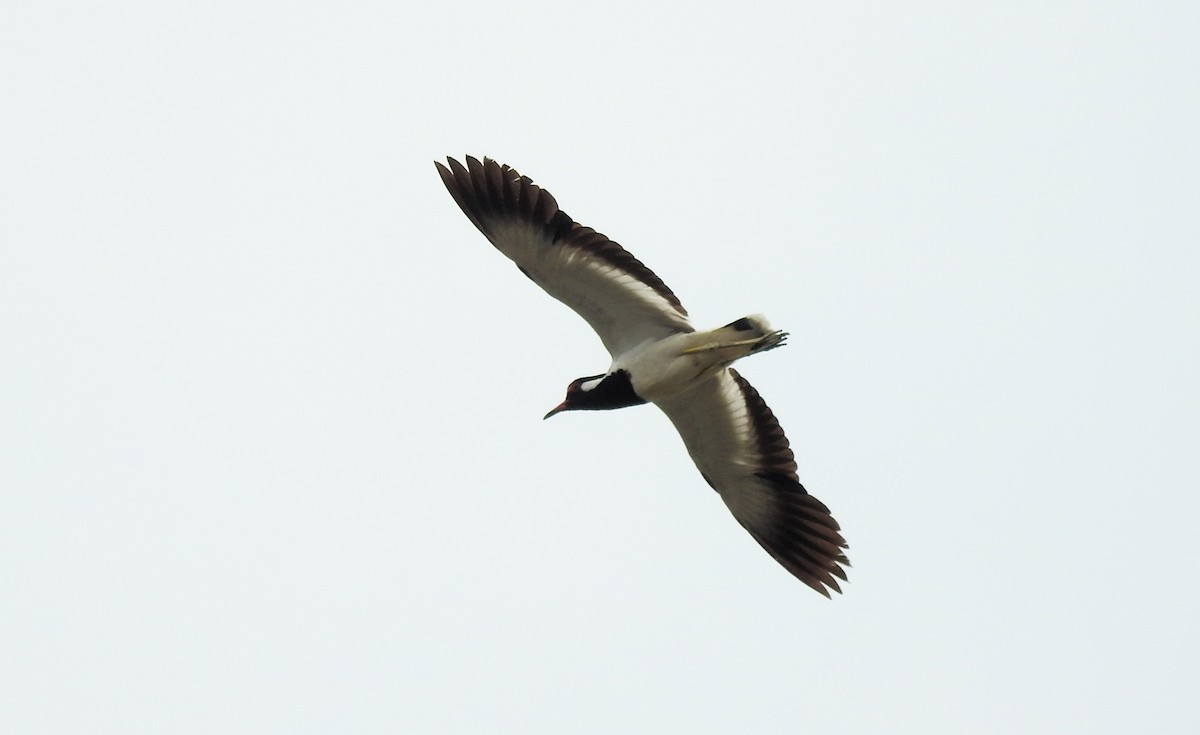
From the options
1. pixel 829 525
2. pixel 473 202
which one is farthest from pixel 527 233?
pixel 829 525

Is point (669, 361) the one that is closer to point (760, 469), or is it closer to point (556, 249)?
point (556, 249)

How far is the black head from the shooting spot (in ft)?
42.6

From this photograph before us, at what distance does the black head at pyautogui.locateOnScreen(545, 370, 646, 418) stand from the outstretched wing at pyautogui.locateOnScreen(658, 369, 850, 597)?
1.15 feet

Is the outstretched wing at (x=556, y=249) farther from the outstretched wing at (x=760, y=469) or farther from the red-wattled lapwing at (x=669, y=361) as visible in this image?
the outstretched wing at (x=760, y=469)

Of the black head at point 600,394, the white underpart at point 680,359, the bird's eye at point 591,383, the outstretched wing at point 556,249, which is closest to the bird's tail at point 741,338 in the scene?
the white underpart at point 680,359

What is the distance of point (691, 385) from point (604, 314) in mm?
906

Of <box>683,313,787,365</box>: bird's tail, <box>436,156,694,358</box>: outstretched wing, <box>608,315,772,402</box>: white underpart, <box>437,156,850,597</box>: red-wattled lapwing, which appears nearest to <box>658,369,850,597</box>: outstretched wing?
<box>437,156,850,597</box>: red-wattled lapwing

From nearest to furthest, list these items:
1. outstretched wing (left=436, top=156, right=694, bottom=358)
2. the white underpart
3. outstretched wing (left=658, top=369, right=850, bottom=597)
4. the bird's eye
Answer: outstretched wing (left=436, top=156, right=694, bottom=358)
the white underpart
the bird's eye
outstretched wing (left=658, top=369, right=850, bottom=597)

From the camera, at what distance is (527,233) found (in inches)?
492

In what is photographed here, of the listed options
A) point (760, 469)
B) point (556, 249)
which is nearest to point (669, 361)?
point (556, 249)

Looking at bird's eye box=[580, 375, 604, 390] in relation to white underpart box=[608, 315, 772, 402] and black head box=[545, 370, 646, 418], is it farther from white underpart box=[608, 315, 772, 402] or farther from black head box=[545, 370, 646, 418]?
white underpart box=[608, 315, 772, 402]

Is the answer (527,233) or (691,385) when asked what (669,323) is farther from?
(527,233)

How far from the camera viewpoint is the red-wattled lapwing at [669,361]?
1255cm

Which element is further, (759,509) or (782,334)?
(759,509)
